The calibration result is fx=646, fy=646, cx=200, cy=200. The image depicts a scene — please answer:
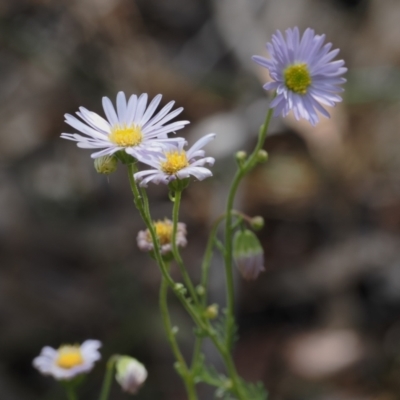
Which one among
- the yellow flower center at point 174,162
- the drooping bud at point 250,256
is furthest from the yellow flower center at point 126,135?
the drooping bud at point 250,256

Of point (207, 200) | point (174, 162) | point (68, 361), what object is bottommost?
point (68, 361)

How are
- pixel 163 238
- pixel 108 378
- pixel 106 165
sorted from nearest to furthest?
pixel 106 165 < pixel 163 238 < pixel 108 378

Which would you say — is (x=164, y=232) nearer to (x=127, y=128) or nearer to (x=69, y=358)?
(x=127, y=128)

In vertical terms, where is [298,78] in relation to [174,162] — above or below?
above

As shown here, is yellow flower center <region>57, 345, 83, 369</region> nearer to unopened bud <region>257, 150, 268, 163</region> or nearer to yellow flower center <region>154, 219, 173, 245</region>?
yellow flower center <region>154, 219, 173, 245</region>

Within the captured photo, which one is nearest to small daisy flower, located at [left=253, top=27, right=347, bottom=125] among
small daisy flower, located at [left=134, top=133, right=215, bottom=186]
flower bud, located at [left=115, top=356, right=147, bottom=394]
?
small daisy flower, located at [left=134, top=133, right=215, bottom=186]

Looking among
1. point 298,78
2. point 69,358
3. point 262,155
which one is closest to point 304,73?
point 298,78

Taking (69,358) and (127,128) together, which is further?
(69,358)

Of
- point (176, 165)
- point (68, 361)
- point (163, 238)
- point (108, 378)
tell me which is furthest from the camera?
point (68, 361)
